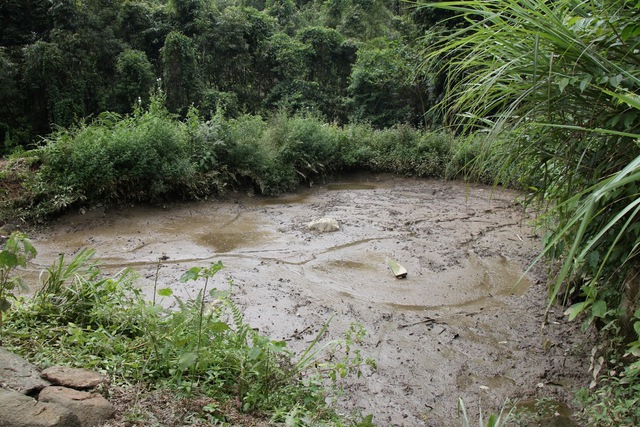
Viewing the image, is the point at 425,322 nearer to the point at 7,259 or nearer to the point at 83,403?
the point at 83,403

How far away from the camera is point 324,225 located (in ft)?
21.1

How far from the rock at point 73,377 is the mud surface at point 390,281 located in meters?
1.44

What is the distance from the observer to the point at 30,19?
13.5m

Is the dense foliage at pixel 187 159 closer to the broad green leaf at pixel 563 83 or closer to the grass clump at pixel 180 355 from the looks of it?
the broad green leaf at pixel 563 83

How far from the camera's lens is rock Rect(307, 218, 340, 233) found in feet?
21.0

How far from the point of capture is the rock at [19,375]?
5.05 feet

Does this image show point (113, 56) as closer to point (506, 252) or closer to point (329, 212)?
point (329, 212)

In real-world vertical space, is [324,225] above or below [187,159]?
below

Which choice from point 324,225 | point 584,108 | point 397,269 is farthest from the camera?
point 324,225

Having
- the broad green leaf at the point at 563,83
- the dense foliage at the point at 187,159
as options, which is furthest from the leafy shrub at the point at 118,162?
the broad green leaf at the point at 563,83

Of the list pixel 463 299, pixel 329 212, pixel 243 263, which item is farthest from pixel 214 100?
pixel 463 299

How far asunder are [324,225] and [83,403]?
4995 mm

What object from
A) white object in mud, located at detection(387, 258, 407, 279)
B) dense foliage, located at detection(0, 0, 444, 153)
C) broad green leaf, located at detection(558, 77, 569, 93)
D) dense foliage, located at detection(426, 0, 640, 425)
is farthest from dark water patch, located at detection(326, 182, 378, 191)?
broad green leaf, located at detection(558, 77, 569, 93)

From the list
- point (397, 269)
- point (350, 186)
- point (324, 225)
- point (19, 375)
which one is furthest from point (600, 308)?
point (350, 186)
